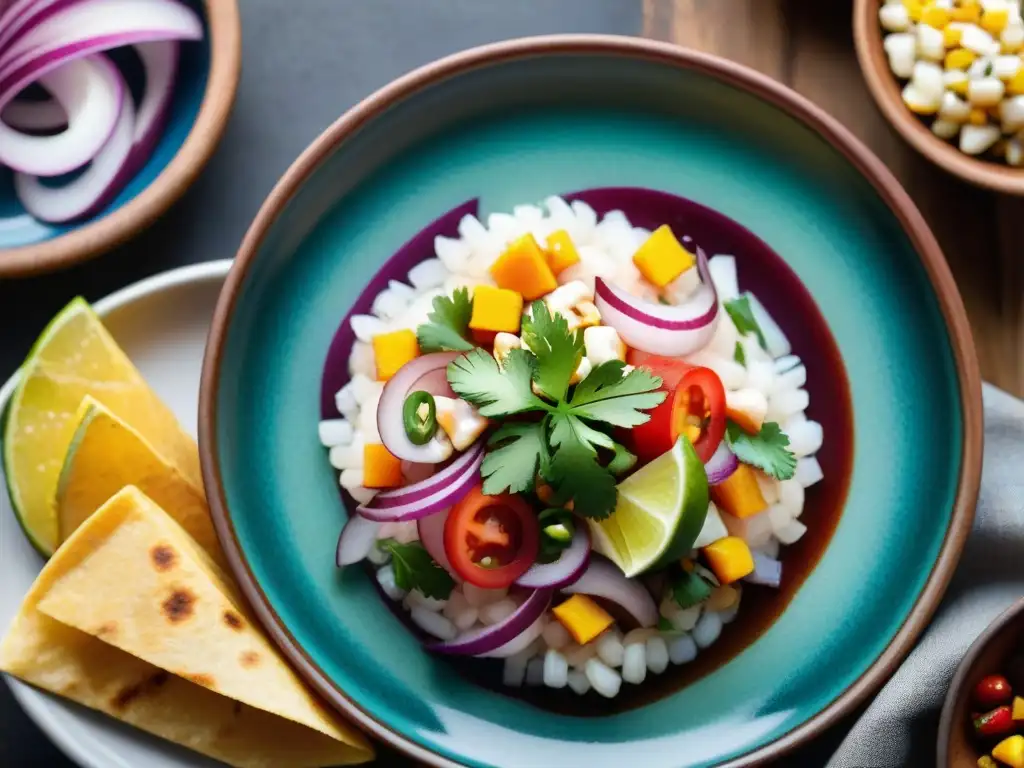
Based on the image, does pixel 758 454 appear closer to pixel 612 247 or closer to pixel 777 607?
pixel 777 607

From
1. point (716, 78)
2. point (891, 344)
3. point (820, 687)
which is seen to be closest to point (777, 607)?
point (820, 687)

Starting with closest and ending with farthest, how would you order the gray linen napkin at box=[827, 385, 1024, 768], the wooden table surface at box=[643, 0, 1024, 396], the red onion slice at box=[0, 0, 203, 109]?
the gray linen napkin at box=[827, 385, 1024, 768]
the red onion slice at box=[0, 0, 203, 109]
the wooden table surface at box=[643, 0, 1024, 396]

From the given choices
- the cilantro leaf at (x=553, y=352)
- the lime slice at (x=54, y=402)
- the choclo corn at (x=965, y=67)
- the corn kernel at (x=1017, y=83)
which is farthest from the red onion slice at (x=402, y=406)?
the corn kernel at (x=1017, y=83)

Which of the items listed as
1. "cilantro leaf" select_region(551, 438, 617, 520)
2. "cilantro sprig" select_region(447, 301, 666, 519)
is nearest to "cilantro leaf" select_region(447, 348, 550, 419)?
"cilantro sprig" select_region(447, 301, 666, 519)

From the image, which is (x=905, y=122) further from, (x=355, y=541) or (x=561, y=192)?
(x=355, y=541)

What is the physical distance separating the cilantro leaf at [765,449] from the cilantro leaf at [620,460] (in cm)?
24

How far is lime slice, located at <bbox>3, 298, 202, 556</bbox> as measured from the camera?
2246 mm

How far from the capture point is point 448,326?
213 cm

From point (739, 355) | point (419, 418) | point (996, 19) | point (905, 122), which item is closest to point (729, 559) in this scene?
point (739, 355)

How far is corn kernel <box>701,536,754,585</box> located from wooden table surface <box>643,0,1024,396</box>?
2.85ft

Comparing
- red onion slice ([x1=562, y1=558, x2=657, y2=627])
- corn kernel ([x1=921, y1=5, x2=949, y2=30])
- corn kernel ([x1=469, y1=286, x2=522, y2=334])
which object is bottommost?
red onion slice ([x1=562, y1=558, x2=657, y2=627])

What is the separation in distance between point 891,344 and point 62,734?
1985 millimetres

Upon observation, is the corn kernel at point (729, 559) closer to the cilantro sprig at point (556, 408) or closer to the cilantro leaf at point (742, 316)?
the cilantro sprig at point (556, 408)

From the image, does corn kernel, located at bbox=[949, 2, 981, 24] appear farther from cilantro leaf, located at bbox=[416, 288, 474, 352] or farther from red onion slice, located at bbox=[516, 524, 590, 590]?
red onion slice, located at bbox=[516, 524, 590, 590]
